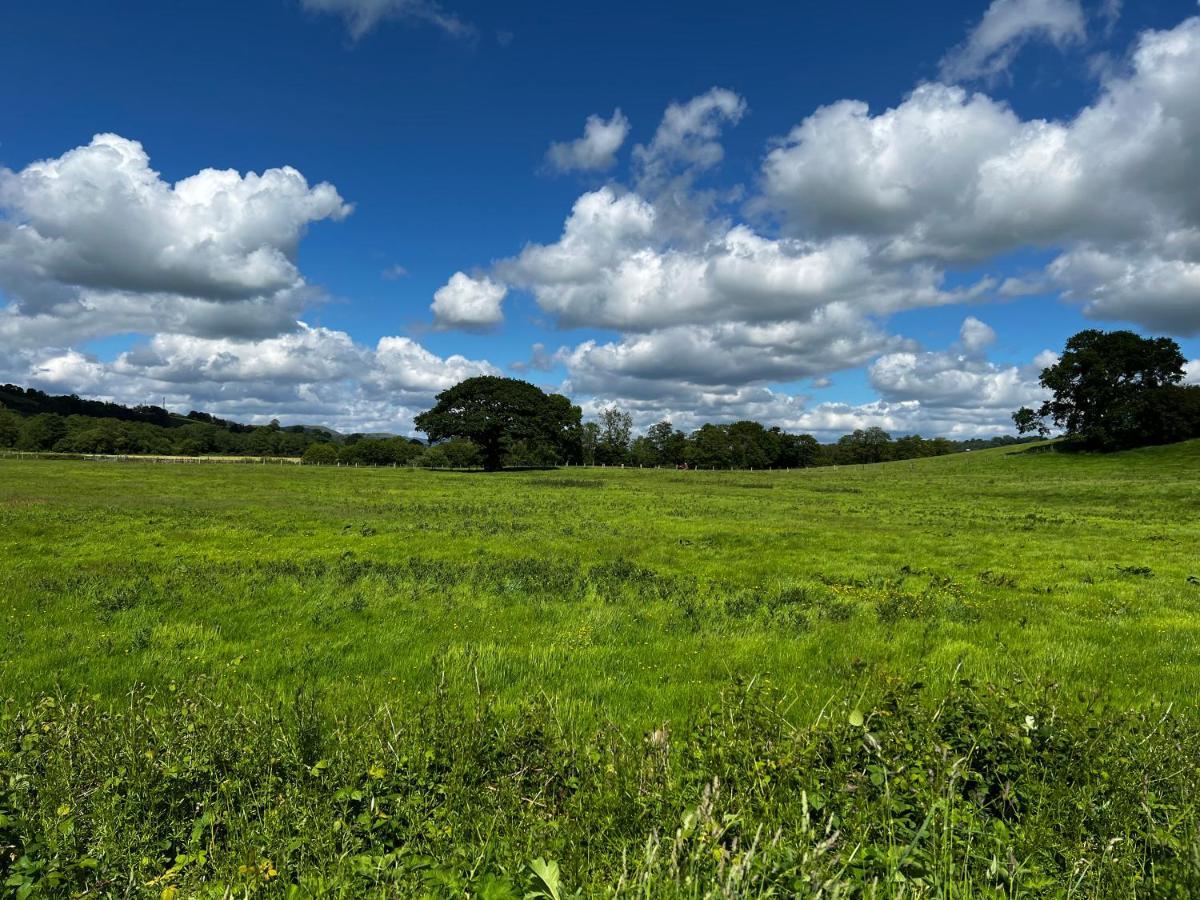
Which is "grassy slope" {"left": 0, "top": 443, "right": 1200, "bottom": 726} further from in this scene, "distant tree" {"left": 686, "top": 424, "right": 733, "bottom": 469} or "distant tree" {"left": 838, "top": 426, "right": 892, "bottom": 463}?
"distant tree" {"left": 838, "top": 426, "right": 892, "bottom": 463}

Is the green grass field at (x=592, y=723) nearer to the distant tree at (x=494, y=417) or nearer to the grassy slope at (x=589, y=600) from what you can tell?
the grassy slope at (x=589, y=600)

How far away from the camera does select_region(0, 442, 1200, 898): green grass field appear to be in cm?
409

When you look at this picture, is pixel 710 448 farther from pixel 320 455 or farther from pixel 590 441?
pixel 320 455

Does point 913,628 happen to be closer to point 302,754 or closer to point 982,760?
point 982,760

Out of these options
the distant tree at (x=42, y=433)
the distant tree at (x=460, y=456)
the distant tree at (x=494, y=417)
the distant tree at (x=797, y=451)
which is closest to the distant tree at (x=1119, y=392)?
the distant tree at (x=494, y=417)

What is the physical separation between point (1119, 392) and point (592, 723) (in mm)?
105349

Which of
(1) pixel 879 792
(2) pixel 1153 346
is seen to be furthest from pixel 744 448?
(1) pixel 879 792

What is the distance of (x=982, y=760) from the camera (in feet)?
18.2

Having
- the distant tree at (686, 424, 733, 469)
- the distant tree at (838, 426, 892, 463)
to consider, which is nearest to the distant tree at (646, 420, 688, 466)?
the distant tree at (686, 424, 733, 469)

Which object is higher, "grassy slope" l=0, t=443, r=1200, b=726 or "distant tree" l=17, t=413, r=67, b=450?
"distant tree" l=17, t=413, r=67, b=450

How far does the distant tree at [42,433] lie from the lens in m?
157

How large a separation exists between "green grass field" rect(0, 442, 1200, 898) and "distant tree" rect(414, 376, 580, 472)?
203 ft

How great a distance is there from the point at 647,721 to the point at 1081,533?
29.8m

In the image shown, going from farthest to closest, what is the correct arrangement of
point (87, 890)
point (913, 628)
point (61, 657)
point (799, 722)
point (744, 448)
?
1. point (744, 448)
2. point (913, 628)
3. point (61, 657)
4. point (799, 722)
5. point (87, 890)
